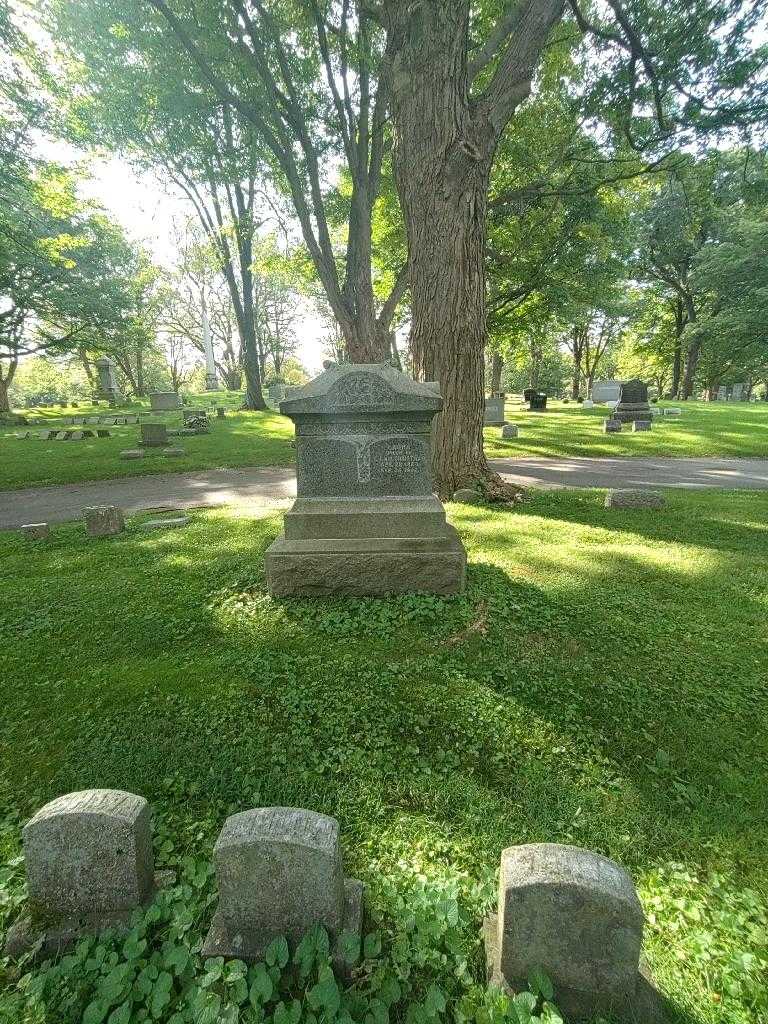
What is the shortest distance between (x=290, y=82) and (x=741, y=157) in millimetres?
27594

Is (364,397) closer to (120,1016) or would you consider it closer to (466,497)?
(466,497)

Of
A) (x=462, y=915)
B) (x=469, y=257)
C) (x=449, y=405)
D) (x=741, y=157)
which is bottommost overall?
(x=462, y=915)

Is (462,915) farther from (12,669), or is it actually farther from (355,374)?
(355,374)

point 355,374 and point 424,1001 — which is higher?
point 355,374

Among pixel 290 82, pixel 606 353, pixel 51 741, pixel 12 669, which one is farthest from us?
pixel 606 353

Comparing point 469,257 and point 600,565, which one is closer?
point 600,565

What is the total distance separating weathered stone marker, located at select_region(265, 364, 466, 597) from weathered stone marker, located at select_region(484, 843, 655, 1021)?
113 inches

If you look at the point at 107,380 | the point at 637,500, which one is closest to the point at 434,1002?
the point at 637,500

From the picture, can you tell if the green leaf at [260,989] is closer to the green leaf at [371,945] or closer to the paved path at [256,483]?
the green leaf at [371,945]

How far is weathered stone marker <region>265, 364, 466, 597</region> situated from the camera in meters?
4.30

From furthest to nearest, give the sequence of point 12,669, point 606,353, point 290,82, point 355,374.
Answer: point 606,353 < point 290,82 < point 355,374 < point 12,669

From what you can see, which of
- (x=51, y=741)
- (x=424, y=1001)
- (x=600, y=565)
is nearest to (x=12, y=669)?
(x=51, y=741)

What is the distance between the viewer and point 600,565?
4.88 metres

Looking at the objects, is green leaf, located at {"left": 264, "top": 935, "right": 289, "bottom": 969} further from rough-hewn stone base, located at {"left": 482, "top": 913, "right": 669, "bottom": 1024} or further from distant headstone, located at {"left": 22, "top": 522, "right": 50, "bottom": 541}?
distant headstone, located at {"left": 22, "top": 522, "right": 50, "bottom": 541}
